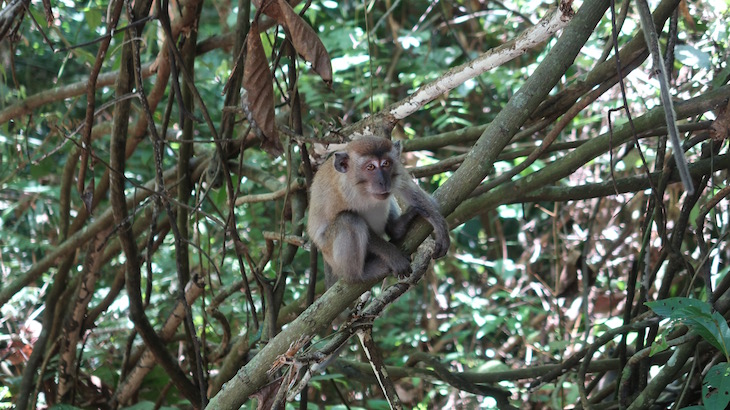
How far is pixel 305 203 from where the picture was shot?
477 centimetres

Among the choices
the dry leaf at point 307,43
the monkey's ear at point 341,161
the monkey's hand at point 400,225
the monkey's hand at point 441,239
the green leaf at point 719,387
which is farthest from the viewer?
the monkey's ear at point 341,161

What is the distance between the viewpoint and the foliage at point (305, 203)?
363 centimetres

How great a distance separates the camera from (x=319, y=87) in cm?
702

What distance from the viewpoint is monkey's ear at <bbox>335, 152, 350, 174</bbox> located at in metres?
4.03

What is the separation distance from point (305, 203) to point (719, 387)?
8.82 ft

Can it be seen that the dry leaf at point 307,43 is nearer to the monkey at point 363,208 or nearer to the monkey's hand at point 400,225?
the monkey at point 363,208

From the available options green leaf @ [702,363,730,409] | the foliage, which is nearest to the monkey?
the foliage

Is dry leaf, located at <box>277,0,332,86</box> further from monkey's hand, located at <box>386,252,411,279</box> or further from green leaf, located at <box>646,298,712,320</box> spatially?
green leaf, located at <box>646,298,712,320</box>

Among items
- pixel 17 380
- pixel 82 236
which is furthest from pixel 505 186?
pixel 17 380

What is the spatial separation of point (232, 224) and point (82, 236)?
6.29 ft

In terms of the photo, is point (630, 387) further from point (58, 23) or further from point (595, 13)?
point (58, 23)

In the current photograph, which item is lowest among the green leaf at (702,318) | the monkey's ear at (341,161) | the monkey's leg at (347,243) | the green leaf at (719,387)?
the green leaf at (719,387)

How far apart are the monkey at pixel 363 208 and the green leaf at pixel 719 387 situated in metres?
1.26

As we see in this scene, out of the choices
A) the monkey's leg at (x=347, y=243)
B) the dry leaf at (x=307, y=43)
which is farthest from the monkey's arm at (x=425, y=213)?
the dry leaf at (x=307, y=43)
